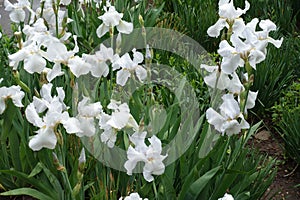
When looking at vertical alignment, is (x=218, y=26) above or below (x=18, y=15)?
above

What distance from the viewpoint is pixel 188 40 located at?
3.80 meters

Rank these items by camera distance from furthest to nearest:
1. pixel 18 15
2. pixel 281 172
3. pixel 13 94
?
pixel 281 172 → pixel 18 15 → pixel 13 94

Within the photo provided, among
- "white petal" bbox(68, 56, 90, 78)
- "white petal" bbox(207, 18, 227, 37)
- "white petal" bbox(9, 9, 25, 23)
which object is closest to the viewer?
"white petal" bbox(68, 56, 90, 78)

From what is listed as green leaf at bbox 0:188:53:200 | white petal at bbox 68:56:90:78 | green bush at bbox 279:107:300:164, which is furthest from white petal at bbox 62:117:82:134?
green bush at bbox 279:107:300:164

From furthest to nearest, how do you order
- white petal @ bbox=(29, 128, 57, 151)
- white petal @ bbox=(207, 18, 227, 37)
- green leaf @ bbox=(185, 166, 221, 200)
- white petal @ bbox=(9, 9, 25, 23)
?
white petal @ bbox=(9, 9, 25, 23) < white petal @ bbox=(207, 18, 227, 37) < green leaf @ bbox=(185, 166, 221, 200) < white petal @ bbox=(29, 128, 57, 151)

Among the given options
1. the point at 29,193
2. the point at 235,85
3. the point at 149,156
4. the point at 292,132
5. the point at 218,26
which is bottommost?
the point at 292,132

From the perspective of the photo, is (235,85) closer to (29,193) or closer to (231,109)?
(231,109)

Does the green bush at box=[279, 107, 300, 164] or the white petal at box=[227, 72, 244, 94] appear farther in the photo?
the green bush at box=[279, 107, 300, 164]

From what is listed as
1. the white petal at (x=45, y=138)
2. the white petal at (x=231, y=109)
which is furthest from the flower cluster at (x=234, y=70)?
the white petal at (x=45, y=138)

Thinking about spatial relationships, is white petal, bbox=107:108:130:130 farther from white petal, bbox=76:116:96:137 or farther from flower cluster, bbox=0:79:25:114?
flower cluster, bbox=0:79:25:114

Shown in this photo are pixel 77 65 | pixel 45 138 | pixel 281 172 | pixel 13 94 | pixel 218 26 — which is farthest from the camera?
pixel 281 172

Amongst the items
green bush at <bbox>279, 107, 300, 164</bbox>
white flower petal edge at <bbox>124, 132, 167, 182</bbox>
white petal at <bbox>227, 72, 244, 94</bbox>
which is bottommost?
green bush at <bbox>279, 107, 300, 164</bbox>

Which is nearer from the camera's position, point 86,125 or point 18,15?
point 86,125

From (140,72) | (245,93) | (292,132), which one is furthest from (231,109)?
(292,132)
